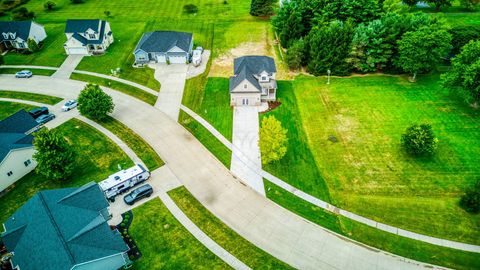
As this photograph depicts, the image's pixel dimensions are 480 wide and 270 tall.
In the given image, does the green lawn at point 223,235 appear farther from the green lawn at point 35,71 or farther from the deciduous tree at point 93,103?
the green lawn at point 35,71

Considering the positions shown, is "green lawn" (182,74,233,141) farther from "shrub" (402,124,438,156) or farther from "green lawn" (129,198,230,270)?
"shrub" (402,124,438,156)

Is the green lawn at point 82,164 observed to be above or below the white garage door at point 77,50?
below

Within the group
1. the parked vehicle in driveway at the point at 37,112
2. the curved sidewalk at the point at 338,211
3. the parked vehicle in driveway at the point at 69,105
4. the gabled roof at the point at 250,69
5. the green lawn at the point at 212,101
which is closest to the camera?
the curved sidewalk at the point at 338,211

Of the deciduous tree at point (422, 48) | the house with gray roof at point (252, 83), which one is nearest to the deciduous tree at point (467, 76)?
the deciduous tree at point (422, 48)

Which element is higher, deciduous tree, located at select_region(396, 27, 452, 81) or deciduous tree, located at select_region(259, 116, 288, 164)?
deciduous tree, located at select_region(396, 27, 452, 81)

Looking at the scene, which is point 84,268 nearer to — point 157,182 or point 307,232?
point 157,182

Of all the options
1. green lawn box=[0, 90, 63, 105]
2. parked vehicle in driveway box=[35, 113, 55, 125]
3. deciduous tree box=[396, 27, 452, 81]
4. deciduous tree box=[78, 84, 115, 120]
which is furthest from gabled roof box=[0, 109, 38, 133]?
deciduous tree box=[396, 27, 452, 81]

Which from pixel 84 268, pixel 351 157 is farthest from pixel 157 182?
pixel 351 157
